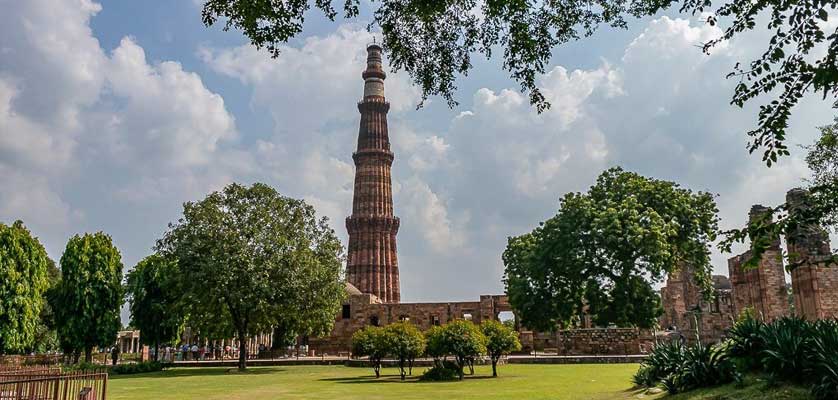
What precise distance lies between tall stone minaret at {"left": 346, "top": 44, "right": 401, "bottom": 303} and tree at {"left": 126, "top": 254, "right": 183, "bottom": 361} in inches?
1072

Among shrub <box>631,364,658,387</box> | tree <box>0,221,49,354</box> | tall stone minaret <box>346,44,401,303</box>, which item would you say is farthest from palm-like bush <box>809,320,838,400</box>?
tall stone minaret <box>346,44,401,303</box>

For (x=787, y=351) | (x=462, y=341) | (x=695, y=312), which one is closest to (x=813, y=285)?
(x=695, y=312)

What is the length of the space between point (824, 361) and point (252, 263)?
19.8 metres

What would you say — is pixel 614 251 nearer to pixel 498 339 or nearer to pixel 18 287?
pixel 498 339

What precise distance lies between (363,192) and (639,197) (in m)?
35.0

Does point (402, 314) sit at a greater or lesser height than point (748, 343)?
greater

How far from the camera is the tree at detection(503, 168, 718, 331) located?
2486cm

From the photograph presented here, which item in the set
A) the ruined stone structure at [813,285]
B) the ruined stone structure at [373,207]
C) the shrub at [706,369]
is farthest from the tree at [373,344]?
the ruined stone structure at [373,207]

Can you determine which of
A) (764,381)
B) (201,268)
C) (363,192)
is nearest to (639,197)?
(201,268)

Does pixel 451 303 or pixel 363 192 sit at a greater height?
pixel 363 192

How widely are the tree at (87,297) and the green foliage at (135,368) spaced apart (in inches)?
164

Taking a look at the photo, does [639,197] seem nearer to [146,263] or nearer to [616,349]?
[616,349]

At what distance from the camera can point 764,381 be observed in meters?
7.51

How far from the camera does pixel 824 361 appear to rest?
659cm
